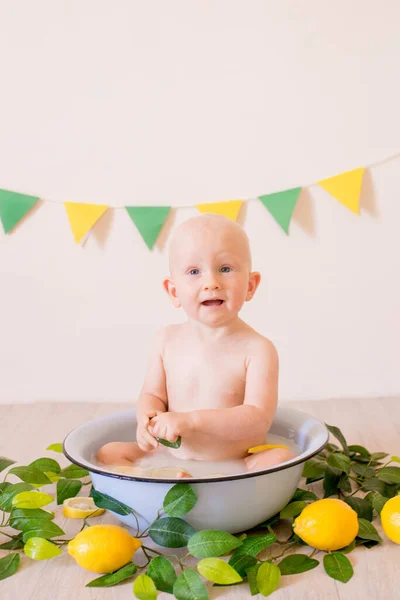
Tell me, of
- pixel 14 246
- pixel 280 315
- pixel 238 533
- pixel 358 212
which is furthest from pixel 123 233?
pixel 238 533

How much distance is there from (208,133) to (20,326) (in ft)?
2.67

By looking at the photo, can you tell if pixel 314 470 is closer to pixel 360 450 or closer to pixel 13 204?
pixel 360 450

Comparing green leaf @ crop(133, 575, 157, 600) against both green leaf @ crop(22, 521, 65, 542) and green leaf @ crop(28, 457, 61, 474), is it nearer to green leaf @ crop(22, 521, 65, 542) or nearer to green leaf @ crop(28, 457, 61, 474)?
green leaf @ crop(22, 521, 65, 542)

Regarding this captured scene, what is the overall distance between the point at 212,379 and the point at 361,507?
32cm

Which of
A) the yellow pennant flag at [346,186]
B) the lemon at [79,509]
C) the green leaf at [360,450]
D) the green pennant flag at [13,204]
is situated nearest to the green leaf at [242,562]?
the lemon at [79,509]

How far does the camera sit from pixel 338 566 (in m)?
0.93

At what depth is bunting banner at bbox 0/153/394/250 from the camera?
1.98 m

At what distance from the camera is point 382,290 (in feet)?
6.73

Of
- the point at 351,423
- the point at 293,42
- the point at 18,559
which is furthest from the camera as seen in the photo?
the point at 293,42

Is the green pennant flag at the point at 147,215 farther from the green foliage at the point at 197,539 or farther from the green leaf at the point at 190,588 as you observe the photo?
the green leaf at the point at 190,588

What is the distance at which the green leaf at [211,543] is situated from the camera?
91 centimetres

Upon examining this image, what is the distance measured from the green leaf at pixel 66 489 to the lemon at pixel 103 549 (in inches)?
8.5

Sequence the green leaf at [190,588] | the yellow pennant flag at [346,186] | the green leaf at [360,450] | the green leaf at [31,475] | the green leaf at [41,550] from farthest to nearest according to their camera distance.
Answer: the yellow pennant flag at [346,186], the green leaf at [360,450], the green leaf at [31,475], the green leaf at [41,550], the green leaf at [190,588]

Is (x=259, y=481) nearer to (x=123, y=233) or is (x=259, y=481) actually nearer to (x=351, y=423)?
(x=351, y=423)
